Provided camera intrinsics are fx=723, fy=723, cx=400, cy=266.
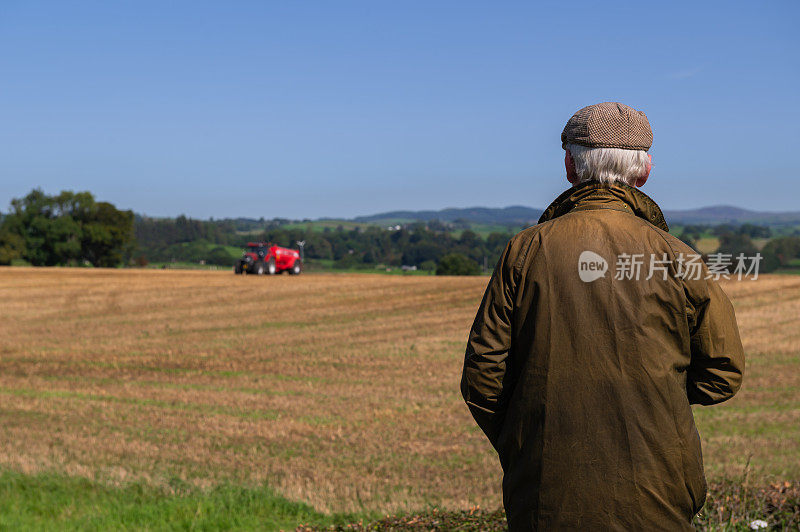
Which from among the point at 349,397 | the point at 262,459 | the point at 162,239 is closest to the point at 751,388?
the point at 349,397

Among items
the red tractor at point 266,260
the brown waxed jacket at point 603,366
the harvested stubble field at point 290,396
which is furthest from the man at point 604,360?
the red tractor at point 266,260

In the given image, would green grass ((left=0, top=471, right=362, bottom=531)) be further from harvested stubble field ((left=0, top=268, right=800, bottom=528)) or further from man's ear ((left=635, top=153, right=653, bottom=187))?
man's ear ((left=635, top=153, right=653, bottom=187))

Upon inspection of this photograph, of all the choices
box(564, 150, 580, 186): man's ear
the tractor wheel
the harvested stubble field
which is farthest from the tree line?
box(564, 150, 580, 186): man's ear

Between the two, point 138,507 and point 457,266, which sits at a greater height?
point 457,266

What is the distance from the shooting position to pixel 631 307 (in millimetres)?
2566

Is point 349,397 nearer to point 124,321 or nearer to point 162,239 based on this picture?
point 124,321

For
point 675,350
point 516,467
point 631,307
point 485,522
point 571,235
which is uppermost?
point 571,235

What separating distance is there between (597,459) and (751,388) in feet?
48.7

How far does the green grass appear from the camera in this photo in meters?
6.67

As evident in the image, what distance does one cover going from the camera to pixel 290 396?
15.2 m

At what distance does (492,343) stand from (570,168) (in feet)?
2.57

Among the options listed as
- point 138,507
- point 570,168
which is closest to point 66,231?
point 138,507

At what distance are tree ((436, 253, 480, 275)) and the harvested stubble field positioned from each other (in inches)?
1175

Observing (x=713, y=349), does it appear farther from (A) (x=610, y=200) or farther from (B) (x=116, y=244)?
(B) (x=116, y=244)
